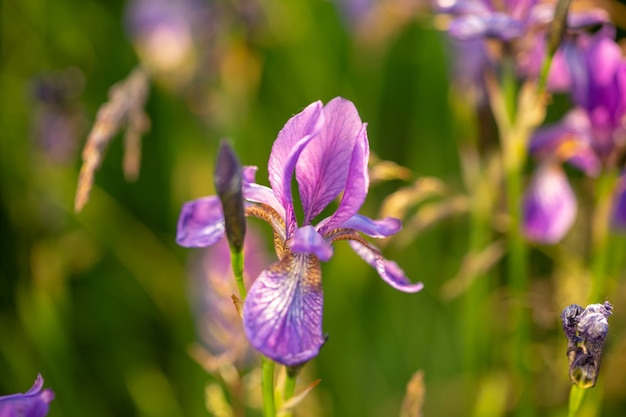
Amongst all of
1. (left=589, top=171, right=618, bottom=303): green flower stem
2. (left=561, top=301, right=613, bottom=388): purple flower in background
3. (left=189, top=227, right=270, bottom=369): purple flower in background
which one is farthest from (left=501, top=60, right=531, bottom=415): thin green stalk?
(left=189, top=227, right=270, bottom=369): purple flower in background

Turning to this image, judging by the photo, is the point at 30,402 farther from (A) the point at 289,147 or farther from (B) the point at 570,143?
(B) the point at 570,143

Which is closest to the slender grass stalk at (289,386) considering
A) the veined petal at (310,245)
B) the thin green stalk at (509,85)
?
the veined petal at (310,245)

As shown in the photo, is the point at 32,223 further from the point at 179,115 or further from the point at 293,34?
the point at 293,34

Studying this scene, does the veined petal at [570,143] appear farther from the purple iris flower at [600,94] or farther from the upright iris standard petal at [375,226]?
the upright iris standard petal at [375,226]

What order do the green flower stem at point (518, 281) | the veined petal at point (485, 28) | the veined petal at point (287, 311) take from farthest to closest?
the green flower stem at point (518, 281) → the veined petal at point (485, 28) → the veined petal at point (287, 311)

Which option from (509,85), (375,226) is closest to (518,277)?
(509,85)

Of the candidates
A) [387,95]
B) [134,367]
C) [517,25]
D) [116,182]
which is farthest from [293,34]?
[517,25]
